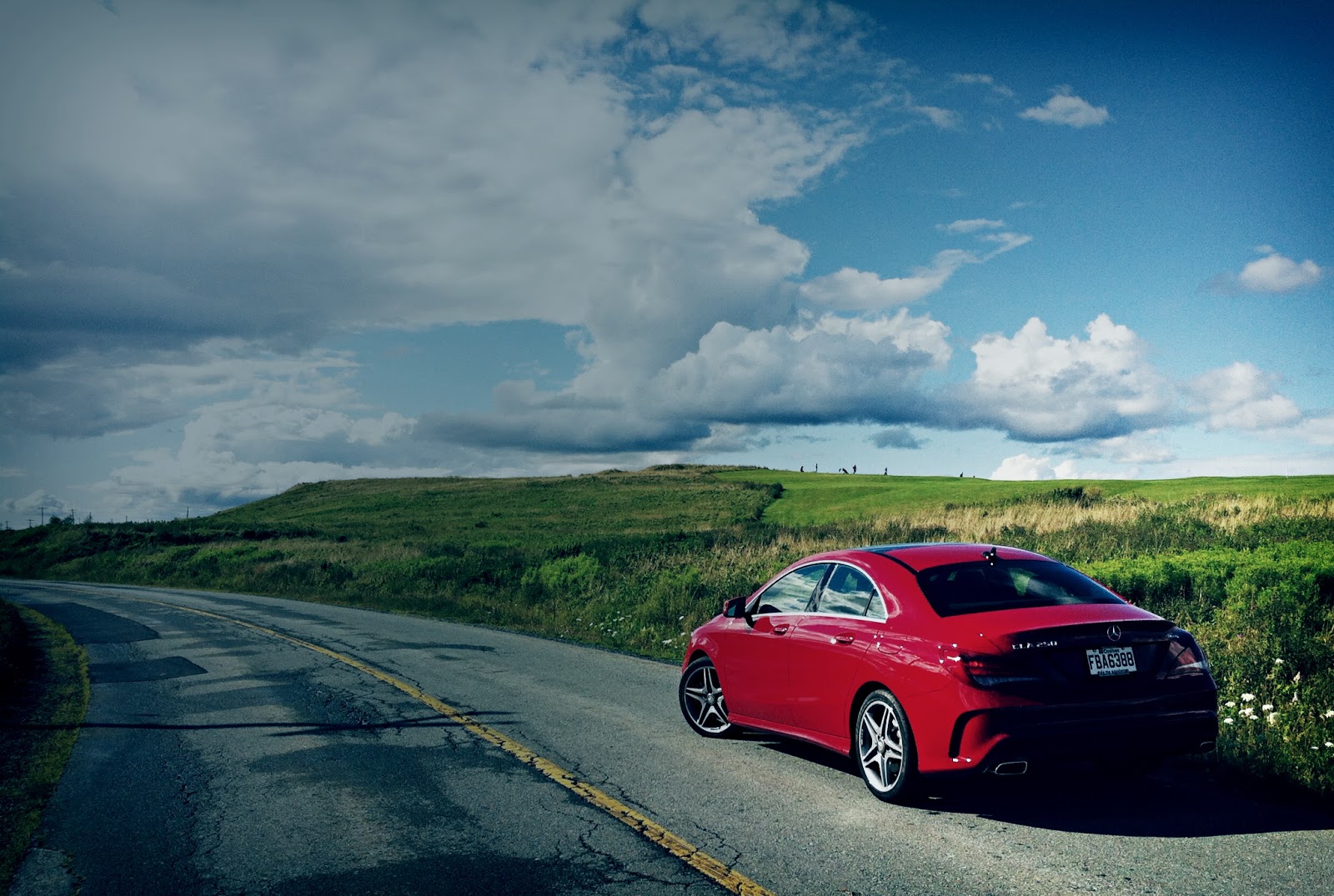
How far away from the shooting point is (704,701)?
7879 mm

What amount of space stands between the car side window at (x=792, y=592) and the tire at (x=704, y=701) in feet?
2.84

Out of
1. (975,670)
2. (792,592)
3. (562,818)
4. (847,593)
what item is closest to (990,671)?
(975,670)

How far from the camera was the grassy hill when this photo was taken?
916cm

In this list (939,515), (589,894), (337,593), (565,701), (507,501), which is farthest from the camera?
(507,501)

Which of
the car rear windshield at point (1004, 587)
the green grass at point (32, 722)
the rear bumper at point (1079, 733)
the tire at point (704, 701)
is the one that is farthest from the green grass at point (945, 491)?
the rear bumper at point (1079, 733)

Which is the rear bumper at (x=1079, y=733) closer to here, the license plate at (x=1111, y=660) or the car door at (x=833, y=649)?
the license plate at (x=1111, y=660)

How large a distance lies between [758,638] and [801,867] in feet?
8.58

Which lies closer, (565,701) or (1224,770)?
(1224,770)

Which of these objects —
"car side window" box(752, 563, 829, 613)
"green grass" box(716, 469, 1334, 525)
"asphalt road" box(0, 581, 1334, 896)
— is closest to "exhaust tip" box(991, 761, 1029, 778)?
"asphalt road" box(0, 581, 1334, 896)

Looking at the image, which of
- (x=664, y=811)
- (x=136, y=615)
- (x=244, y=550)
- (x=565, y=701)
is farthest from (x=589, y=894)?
(x=244, y=550)

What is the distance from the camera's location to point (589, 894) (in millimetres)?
4262

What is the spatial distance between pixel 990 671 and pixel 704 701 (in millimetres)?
3280

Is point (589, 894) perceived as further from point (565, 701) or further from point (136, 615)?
point (136, 615)

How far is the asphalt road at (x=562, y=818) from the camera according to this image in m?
4.46
